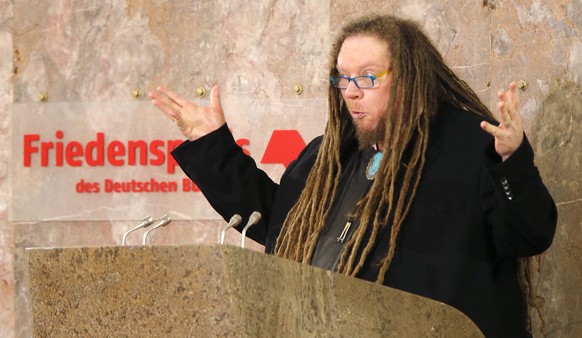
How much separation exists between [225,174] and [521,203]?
1243mm

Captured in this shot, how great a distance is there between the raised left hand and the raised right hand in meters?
1.20

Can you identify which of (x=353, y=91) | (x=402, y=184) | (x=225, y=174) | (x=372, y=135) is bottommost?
(x=225, y=174)

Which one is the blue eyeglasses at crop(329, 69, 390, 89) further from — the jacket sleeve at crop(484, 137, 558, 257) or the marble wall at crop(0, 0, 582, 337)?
the marble wall at crop(0, 0, 582, 337)

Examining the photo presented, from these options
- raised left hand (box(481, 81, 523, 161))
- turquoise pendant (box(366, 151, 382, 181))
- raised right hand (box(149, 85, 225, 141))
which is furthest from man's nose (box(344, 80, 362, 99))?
raised left hand (box(481, 81, 523, 161))

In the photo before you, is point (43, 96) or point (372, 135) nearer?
point (372, 135)

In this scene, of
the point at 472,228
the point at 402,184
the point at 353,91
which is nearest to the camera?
the point at 472,228

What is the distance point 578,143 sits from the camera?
15.0 ft

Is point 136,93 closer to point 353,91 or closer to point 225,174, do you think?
point 225,174

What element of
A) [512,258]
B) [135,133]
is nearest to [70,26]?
[135,133]

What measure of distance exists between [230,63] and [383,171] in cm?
174

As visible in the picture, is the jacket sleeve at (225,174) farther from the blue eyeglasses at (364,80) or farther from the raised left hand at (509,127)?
the raised left hand at (509,127)

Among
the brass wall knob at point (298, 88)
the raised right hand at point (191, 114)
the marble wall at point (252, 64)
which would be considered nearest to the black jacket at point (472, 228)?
the raised right hand at point (191, 114)

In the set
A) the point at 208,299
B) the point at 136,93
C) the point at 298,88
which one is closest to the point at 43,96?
the point at 136,93

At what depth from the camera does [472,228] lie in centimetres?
331
